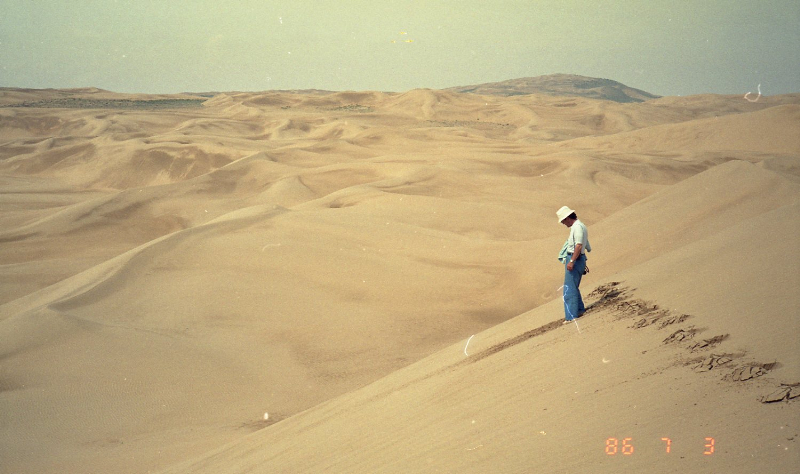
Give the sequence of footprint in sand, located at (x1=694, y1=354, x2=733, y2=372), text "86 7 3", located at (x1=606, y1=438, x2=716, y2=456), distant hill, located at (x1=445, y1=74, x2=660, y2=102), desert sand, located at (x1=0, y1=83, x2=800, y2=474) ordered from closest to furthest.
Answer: text "86 7 3", located at (x1=606, y1=438, x2=716, y2=456), desert sand, located at (x1=0, y1=83, x2=800, y2=474), footprint in sand, located at (x1=694, y1=354, x2=733, y2=372), distant hill, located at (x1=445, y1=74, x2=660, y2=102)

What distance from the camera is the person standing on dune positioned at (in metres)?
5.45

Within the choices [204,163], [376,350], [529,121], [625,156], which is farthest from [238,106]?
[376,350]

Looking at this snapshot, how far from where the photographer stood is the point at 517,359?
490cm

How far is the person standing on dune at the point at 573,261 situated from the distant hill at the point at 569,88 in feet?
358

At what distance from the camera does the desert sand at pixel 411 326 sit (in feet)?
11.3

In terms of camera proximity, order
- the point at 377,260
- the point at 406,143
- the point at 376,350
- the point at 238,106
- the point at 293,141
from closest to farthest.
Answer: the point at 376,350 < the point at 377,260 < the point at 406,143 < the point at 293,141 < the point at 238,106

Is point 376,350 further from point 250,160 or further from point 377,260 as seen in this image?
point 250,160

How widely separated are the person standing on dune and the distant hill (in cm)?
10907

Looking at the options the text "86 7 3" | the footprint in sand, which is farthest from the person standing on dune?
the text "86 7 3"

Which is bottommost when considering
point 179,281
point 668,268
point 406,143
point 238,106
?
point 179,281

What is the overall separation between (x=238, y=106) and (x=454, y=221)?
48.8m

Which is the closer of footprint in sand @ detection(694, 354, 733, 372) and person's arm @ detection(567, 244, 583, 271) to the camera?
footprint in sand @ detection(694, 354, 733, 372)

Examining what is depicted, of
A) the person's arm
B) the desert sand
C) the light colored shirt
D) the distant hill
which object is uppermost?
the distant hill

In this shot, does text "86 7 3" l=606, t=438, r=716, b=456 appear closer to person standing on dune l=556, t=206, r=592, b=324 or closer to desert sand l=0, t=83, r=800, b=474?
desert sand l=0, t=83, r=800, b=474
